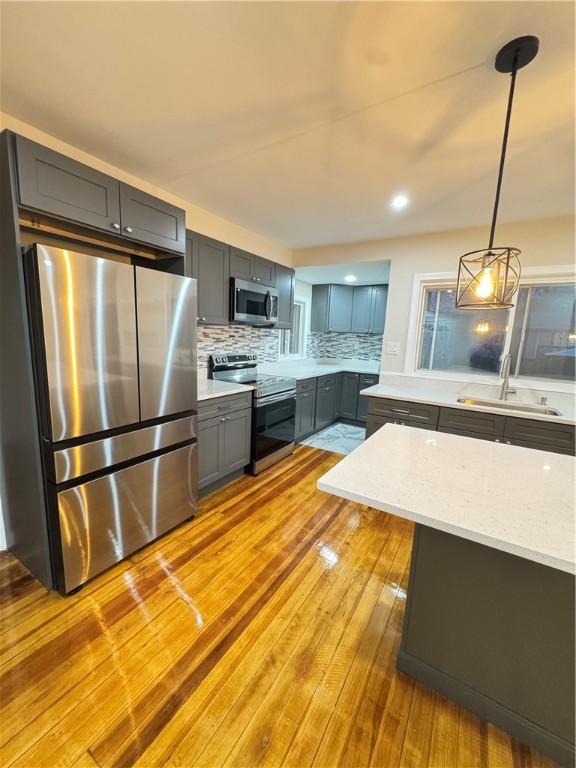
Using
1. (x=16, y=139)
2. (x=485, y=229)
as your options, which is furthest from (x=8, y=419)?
(x=485, y=229)

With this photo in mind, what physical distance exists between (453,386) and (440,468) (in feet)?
7.30

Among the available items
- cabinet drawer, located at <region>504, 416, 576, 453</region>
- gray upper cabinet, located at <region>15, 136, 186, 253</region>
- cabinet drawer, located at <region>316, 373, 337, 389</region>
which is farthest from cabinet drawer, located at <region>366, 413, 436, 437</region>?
gray upper cabinet, located at <region>15, 136, 186, 253</region>

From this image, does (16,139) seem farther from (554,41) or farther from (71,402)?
(554,41)

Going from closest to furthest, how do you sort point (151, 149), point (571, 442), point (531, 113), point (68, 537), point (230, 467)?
1. point (531, 113)
2. point (68, 537)
3. point (151, 149)
4. point (571, 442)
5. point (230, 467)

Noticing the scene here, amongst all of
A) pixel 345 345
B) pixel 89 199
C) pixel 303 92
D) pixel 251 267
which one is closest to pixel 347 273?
pixel 345 345

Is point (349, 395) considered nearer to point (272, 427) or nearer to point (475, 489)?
point (272, 427)

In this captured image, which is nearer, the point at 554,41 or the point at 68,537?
the point at 554,41

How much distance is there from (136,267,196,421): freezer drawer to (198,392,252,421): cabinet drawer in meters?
0.22

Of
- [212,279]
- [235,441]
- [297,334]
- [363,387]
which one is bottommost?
[235,441]

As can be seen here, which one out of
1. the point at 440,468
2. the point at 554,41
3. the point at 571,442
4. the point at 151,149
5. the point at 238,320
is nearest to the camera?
the point at 554,41

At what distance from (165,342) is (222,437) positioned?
3.44 ft

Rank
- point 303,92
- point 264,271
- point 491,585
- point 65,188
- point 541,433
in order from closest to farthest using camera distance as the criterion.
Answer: point 491,585 → point 303,92 → point 65,188 → point 541,433 → point 264,271

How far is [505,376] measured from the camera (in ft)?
9.79

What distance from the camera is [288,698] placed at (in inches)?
49.4
